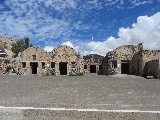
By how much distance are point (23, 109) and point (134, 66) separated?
31.0 meters

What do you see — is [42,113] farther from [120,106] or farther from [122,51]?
[122,51]

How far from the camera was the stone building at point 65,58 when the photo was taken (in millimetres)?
38281

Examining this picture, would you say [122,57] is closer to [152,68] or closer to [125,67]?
[125,67]

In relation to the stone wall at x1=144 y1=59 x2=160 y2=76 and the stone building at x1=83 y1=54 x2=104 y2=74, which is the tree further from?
the stone wall at x1=144 y1=59 x2=160 y2=76

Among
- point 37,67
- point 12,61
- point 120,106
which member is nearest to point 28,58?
point 37,67

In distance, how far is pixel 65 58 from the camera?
38406 mm

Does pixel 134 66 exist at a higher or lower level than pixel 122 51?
lower

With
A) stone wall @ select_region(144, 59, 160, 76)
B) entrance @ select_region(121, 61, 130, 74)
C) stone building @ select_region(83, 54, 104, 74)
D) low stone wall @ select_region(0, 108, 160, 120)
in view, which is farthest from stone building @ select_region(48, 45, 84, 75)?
low stone wall @ select_region(0, 108, 160, 120)

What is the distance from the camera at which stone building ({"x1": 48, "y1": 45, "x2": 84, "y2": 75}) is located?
38.3m

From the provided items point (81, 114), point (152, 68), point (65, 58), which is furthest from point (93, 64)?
point (81, 114)

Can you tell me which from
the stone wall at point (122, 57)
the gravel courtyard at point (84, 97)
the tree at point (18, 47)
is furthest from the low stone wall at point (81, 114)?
the tree at point (18, 47)

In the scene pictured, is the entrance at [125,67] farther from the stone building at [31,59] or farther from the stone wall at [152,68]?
the stone building at [31,59]

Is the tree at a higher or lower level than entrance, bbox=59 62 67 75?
higher

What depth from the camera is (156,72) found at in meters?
27.7
